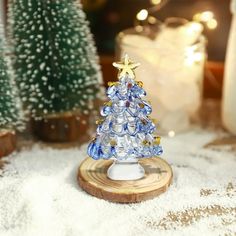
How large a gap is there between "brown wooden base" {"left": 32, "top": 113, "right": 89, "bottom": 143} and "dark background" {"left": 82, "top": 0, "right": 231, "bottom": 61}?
30 centimetres

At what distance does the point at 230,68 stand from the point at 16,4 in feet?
1.19

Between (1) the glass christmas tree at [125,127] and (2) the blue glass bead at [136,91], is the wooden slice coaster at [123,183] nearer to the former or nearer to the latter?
(1) the glass christmas tree at [125,127]

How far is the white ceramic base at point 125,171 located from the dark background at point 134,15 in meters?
0.45

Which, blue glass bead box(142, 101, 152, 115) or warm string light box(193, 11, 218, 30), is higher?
warm string light box(193, 11, 218, 30)

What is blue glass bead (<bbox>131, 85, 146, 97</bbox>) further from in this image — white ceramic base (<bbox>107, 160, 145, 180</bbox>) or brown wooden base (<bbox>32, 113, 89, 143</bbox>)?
brown wooden base (<bbox>32, 113, 89, 143</bbox>)

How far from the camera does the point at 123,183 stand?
78cm

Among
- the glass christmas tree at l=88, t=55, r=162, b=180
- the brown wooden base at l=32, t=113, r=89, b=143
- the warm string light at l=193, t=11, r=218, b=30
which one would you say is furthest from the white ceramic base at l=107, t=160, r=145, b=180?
the warm string light at l=193, t=11, r=218, b=30

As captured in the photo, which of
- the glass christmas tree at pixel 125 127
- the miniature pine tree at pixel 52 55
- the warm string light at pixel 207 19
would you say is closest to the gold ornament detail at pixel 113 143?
the glass christmas tree at pixel 125 127

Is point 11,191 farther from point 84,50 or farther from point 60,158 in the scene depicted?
Result: point 84,50

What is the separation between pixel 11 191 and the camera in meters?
0.78

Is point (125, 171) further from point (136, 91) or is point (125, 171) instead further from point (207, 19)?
point (207, 19)

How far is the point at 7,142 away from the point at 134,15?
16.6 inches

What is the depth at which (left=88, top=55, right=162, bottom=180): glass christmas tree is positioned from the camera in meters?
0.74

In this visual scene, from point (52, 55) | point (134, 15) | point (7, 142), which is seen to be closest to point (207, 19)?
point (134, 15)
